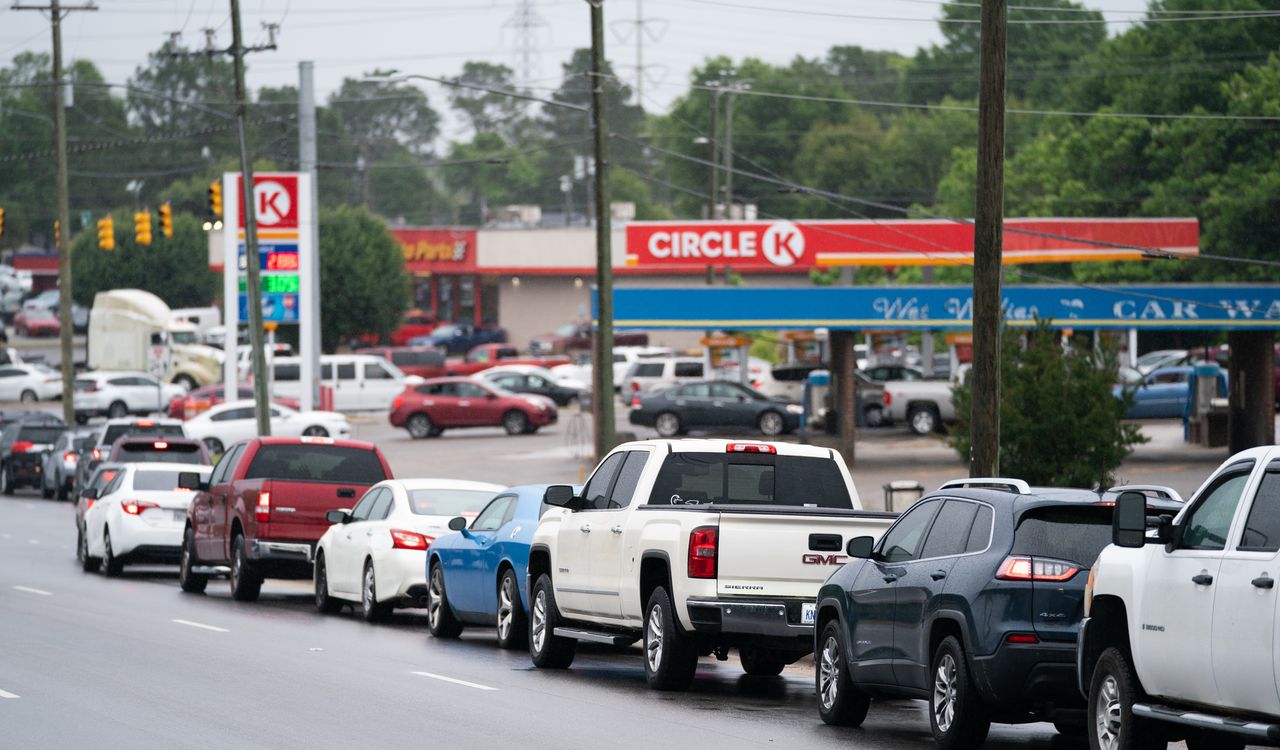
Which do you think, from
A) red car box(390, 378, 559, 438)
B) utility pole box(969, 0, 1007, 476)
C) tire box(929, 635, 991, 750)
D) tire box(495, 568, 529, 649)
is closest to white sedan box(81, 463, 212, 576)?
tire box(495, 568, 529, 649)

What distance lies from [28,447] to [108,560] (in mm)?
21672

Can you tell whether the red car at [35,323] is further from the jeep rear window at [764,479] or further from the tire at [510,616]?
the jeep rear window at [764,479]

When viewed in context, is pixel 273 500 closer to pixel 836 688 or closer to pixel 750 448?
pixel 750 448

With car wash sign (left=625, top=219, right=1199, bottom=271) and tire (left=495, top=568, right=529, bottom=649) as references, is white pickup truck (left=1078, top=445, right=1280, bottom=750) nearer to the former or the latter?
tire (left=495, top=568, right=529, bottom=649)

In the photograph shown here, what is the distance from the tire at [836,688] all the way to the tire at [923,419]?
1497 inches

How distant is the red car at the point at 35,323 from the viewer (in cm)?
11150

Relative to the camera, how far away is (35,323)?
11162 cm

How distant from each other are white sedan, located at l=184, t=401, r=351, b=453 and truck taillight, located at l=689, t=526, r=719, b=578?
3562 cm

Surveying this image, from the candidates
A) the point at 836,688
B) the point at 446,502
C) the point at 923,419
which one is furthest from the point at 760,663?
the point at 923,419

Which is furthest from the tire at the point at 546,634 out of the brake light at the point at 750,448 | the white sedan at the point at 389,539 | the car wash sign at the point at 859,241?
the car wash sign at the point at 859,241

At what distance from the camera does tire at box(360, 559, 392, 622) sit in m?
21.1

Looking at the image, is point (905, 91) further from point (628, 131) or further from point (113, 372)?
point (113, 372)

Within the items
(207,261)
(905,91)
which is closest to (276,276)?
(207,261)

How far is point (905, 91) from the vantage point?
12825 centimetres
